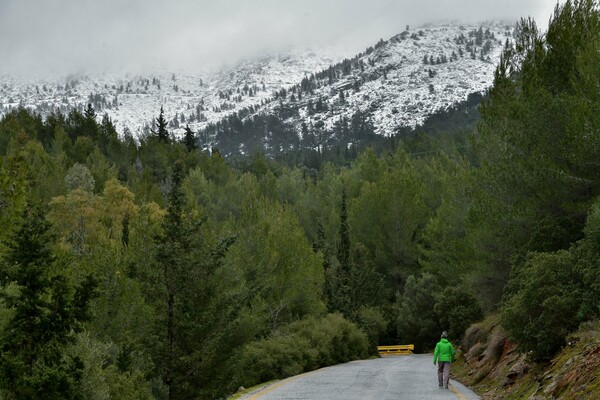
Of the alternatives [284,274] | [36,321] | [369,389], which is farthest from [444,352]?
[284,274]

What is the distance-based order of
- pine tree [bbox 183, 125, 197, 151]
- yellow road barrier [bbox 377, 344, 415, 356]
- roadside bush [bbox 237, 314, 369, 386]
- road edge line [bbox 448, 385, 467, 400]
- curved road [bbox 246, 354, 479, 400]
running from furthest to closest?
1. pine tree [bbox 183, 125, 197, 151]
2. yellow road barrier [bbox 377, 344, 415, 356]
3. roadside bush [bbox 237, 314, 369, 386]
4. road edge line [bbox 448, 385, 467, 400]
5. curved road [bbox 246, 354, 479, 400]

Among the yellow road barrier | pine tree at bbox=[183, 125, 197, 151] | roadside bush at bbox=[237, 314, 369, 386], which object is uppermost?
pine tree at bbox=[183, 125, 197, 151]

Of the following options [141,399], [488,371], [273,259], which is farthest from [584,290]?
[273,259]

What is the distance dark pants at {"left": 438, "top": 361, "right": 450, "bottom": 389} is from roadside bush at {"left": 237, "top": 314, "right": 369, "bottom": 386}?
19.1 feet

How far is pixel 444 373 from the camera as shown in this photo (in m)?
18.5

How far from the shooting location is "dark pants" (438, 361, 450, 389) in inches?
725

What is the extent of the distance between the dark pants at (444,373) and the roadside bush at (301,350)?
5811 millimetres

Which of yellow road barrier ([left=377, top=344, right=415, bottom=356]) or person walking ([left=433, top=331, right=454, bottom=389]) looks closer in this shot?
person walking ([left=433, top=331, right=454, bottom=389])

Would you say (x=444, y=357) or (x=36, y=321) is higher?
(x=36, y=321)

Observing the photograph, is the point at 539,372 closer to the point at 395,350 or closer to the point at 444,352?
the point at 444,352

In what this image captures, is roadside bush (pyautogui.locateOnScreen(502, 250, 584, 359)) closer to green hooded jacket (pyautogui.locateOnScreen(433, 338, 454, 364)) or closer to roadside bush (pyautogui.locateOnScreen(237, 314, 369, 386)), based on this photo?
green hooded jacket (pyautogui.locateOnScreen(433, 338, 454, 364))

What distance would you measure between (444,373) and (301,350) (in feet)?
45.1

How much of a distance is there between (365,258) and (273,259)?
23346mm

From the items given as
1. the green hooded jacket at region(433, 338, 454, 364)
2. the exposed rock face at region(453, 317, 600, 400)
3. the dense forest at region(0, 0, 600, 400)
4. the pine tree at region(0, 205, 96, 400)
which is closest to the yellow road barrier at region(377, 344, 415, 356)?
the dense forest at region(0, 0, 600, 400)
